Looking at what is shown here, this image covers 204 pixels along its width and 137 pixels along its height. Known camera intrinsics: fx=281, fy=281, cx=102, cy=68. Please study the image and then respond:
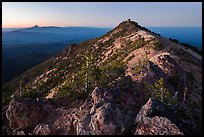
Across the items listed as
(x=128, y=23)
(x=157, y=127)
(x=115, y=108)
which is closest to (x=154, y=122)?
(x=157, y=127)

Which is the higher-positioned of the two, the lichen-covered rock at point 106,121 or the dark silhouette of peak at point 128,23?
the lichen-covered rock at point 106,121

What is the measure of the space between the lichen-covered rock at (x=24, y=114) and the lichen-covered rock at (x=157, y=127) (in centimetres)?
960

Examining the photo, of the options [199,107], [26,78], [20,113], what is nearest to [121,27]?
[26,78]

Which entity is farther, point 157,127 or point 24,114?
point 24,114

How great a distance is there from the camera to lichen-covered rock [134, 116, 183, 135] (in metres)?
18.7

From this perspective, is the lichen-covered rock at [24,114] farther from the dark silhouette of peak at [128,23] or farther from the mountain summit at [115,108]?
the dark silhouette of peak at [128,23]

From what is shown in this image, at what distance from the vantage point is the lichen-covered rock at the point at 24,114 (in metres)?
24.2

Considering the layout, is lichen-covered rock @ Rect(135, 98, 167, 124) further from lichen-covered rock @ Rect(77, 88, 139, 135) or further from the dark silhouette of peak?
the dark silhouette of peak

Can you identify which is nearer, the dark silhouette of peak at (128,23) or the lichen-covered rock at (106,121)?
the lichen-covered rock at (106,121)

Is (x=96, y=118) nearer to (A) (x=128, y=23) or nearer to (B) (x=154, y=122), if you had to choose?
(B) (x=154, y=122)

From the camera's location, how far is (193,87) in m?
36.1

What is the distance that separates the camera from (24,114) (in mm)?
24312

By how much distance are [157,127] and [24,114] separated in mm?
11724

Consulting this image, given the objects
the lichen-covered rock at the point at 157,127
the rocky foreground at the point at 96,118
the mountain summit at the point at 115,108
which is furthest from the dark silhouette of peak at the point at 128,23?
the lichen-covered rock at the point at 157,127
